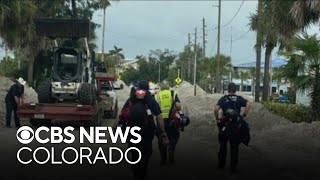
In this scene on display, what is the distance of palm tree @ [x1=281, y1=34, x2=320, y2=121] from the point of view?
21047mm

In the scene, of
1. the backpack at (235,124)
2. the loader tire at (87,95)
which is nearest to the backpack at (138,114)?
the backpack at (235,124)

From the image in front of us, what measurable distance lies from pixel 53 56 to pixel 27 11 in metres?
6.07

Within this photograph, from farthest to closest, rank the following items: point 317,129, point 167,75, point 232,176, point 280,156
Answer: point 167,75 → point 317,129 → point 280,156 → point 232,176

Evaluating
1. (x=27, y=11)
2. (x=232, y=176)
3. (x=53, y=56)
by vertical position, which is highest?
(x=27, y=11)

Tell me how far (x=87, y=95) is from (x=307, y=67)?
7834 millimetres

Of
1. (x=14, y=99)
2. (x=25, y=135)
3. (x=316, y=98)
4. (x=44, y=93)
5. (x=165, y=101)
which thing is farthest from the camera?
(x=44, y=93)

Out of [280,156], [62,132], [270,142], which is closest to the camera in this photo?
[280,156]

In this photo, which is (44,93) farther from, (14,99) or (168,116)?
(168,116)

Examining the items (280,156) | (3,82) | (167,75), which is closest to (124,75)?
(167,75)

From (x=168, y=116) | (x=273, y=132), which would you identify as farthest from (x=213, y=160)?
(x=273, y=132)

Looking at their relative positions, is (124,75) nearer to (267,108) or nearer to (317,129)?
(267,108)

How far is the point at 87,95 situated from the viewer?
69.2 feet

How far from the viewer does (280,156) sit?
1403 cm

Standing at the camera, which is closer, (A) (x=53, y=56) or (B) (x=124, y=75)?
(A) (x=53, y=56)
